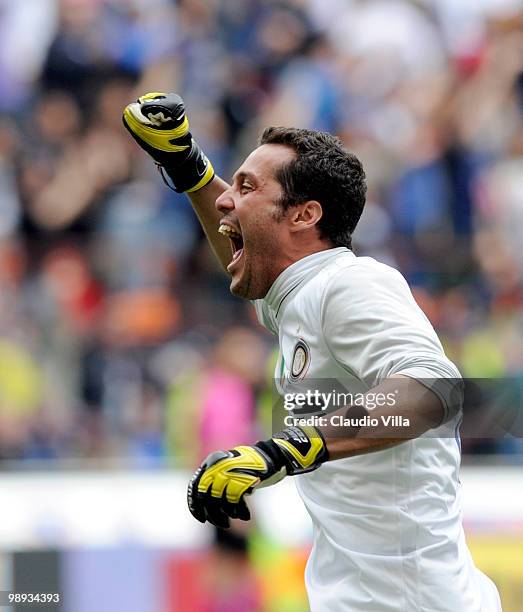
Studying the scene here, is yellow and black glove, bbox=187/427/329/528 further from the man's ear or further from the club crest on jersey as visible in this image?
the man's ear

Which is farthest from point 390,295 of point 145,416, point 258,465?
point 145,416

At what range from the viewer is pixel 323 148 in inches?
143

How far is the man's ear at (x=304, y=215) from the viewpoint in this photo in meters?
3.60

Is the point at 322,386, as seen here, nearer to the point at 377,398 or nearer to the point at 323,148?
the point at 377,398

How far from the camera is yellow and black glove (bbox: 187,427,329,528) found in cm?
284

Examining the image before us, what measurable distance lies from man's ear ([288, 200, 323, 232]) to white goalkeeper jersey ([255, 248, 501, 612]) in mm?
237

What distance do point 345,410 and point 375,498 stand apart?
389 mm

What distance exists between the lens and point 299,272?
3547 mm

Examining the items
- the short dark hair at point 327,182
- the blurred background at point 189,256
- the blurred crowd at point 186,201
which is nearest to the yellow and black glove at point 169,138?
the short dark hair at point 327,182

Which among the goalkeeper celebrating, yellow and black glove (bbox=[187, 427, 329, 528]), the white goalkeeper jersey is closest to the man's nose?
the goalkeeper celebrating

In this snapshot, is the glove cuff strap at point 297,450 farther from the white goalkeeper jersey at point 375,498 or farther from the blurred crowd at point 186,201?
the blurred crowd at point 186,201

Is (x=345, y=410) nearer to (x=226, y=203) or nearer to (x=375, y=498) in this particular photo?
(x=375, y=498)

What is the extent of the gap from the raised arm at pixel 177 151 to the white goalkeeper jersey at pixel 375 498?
978 mm

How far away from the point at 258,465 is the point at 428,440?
1.97 feet
